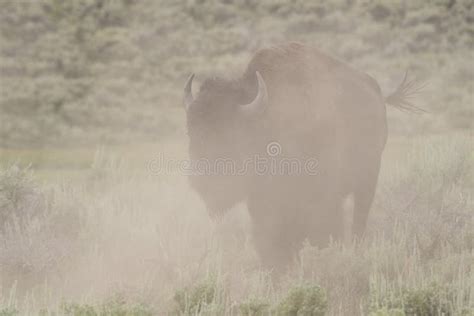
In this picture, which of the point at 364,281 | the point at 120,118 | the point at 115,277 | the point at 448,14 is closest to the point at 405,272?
the point at 364,281

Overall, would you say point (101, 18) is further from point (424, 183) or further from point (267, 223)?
point (267, 223)

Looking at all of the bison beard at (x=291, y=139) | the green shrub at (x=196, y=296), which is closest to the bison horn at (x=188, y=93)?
the bison beard at (x=291, y=139)

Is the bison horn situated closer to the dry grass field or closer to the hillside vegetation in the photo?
the dry grass field

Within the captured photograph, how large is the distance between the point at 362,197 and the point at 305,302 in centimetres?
378

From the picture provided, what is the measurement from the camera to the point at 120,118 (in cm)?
2509

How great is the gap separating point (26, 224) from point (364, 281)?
146 inches

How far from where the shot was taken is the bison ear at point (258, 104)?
659 cm

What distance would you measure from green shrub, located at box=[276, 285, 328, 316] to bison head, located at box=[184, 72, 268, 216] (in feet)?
5.40

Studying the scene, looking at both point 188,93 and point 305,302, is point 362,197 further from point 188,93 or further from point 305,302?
point 305,302

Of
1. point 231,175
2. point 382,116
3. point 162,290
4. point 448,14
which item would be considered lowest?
point 162,290

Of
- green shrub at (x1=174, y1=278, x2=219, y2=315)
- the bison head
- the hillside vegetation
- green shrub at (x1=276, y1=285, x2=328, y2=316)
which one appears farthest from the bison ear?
the hillside vegetation

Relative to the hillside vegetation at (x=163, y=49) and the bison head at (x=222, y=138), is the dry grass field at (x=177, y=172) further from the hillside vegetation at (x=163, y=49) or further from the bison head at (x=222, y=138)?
the bison head at (x=222, y=138)

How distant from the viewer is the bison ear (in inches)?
259

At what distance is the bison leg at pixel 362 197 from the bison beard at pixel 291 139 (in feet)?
0.04
